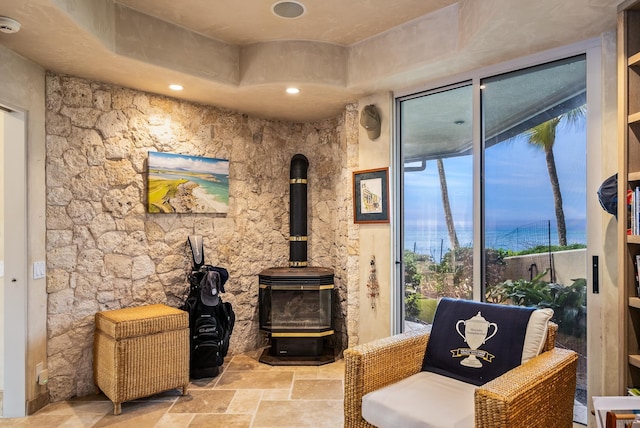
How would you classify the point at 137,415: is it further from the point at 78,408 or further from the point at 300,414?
the point at 300,414

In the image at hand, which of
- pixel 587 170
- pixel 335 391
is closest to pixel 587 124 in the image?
pixel 587 170

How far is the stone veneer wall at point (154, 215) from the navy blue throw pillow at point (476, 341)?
62.4 inches

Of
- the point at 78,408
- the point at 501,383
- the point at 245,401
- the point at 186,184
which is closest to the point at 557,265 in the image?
the point at 501,383

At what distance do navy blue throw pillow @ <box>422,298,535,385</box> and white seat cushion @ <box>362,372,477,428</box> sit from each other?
0.09 metres

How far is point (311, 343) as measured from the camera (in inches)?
158

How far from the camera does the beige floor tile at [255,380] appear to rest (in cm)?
340

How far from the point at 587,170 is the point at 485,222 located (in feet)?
2.42

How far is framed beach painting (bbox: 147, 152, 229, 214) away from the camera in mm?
3623

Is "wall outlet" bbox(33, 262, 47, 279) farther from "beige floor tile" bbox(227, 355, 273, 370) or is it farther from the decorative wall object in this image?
the decorative wall object

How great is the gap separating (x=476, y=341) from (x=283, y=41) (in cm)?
259

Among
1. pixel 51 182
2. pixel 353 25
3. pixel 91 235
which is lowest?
pixel 91 235

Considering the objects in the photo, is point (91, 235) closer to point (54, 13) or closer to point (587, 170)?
point (54, 13)

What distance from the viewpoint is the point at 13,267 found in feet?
9.30

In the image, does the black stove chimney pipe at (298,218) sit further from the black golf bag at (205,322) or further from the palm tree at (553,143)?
the palm tree at (553,143)
